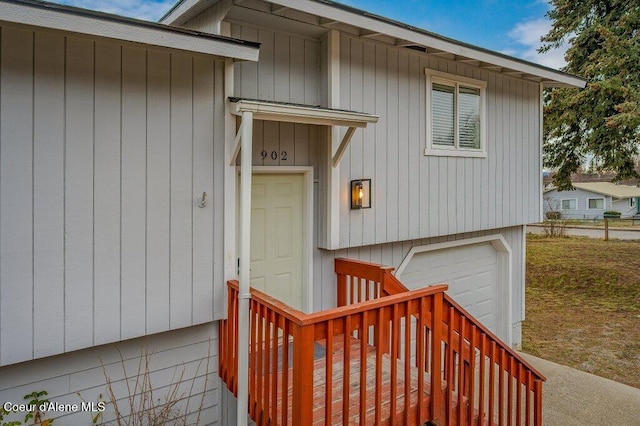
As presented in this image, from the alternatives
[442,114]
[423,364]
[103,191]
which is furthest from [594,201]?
[103,191]

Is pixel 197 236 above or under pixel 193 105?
under

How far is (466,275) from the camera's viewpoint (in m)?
7.12

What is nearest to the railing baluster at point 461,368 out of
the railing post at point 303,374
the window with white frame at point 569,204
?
the railing post at point 303,374

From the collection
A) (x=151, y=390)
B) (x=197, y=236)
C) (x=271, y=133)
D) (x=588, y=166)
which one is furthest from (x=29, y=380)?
(x=588, y=166)

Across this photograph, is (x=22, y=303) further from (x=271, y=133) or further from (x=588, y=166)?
(x=588, y=166)

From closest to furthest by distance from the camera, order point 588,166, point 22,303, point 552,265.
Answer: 1. point 22,303
2. point 588,166
3. point 552,265

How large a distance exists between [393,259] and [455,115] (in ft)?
7.49

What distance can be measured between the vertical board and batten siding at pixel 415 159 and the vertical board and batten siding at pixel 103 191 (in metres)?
1.79

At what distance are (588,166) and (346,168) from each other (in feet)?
37.2

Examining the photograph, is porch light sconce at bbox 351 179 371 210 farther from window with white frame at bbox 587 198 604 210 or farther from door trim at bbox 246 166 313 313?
window with white frame at bbox 587 198 604 210

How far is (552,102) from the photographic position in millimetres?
12172

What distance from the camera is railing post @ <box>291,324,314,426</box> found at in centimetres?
271

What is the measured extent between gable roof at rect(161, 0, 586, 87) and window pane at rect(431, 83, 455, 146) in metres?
0.46

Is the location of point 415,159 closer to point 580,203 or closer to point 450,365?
point 450,365
